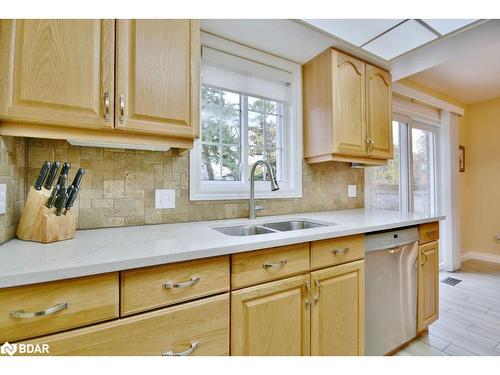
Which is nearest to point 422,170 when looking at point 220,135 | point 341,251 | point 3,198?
point 341,251

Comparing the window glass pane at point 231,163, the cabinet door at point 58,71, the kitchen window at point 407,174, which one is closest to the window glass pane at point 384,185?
the kitchen window at point 407,174

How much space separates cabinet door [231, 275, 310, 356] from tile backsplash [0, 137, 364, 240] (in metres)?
0.71

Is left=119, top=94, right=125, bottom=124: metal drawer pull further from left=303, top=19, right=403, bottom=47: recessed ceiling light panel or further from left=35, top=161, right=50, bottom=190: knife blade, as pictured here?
left=303, top=19, right=403, bottom=47: recessed ceiling light panel

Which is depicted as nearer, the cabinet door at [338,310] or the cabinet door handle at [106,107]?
Result: the cabinet door handle at [106,107]

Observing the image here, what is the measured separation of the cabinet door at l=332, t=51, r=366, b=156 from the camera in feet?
5.96

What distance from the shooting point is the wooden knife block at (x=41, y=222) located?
941 mm

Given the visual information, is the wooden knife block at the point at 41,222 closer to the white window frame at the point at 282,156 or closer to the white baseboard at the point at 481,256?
the white window frame at the point at 282,156

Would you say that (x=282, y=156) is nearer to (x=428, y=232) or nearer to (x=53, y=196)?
(x=428, y=232)

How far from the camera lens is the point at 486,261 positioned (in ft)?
11.5

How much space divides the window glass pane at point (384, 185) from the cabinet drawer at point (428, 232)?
0.66 meters
